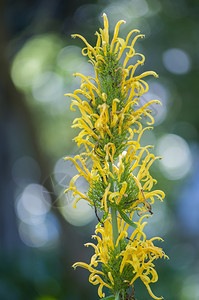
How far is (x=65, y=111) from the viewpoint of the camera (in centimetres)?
1188

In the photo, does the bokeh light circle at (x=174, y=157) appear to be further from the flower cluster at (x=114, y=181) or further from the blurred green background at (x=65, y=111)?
the flower cluster at (x=114, y=181)

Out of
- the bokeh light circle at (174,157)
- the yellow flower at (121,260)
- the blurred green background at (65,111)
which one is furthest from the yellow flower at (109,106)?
the bokeh light circle at (174,157)

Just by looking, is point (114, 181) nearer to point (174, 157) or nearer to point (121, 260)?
point (121, 260)

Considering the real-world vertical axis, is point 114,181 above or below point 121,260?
above

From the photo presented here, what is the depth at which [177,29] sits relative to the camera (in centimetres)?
857

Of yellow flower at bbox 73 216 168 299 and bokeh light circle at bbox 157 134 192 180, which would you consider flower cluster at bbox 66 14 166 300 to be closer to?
yellow flower at bbox 73 216 168 299

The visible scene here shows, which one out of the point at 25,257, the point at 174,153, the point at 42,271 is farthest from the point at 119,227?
the point at 174,153

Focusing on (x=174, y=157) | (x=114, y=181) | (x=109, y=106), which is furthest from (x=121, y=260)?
(x=174, y=157)

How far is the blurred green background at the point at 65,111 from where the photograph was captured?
6500mm

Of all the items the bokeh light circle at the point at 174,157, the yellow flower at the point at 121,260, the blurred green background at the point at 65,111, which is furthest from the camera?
the bokeh light circle at the point at 174,157

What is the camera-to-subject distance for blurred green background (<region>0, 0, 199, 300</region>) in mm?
6500

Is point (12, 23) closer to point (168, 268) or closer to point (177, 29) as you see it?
point (177, 29)

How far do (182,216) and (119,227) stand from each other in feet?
45.9

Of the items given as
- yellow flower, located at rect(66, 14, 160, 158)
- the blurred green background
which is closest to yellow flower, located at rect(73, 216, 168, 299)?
yellow flower, located at rect(66, 14, 160, 158)
